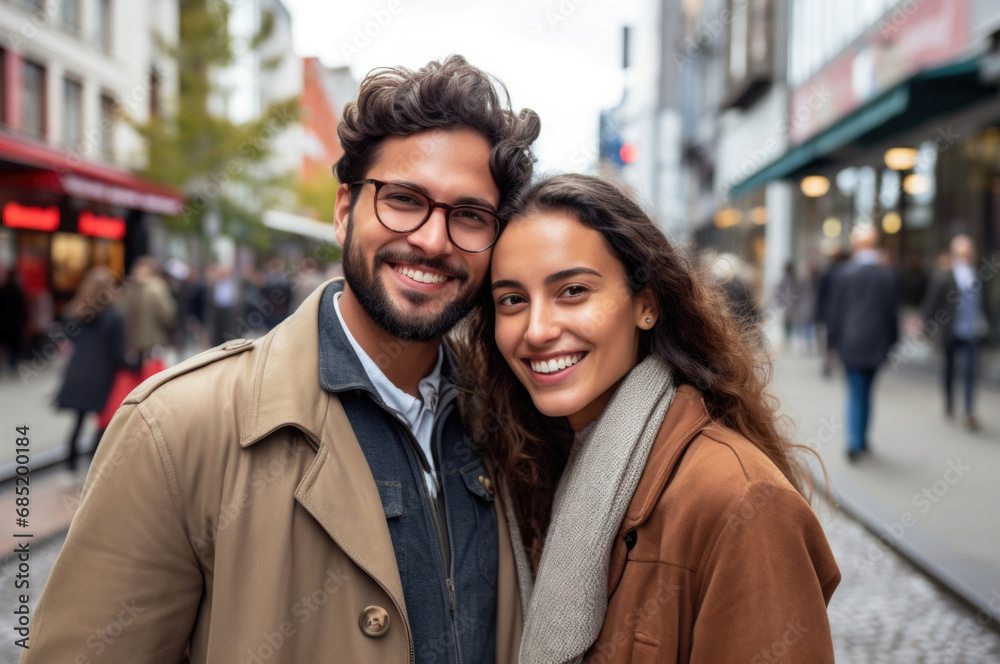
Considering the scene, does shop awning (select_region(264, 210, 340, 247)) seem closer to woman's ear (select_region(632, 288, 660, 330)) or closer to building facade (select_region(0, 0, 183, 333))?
building facade (select_region(0, 0, 183, 333))

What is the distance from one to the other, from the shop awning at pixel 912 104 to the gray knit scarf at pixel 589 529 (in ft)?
29.3

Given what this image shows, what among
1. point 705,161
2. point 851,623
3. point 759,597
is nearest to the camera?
point 759,597

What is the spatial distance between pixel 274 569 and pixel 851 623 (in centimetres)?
379

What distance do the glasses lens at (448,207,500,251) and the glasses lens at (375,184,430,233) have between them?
85 millimetres

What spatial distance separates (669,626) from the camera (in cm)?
163

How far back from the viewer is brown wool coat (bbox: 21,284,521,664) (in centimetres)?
153

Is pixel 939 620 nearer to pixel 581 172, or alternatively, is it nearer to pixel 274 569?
pixel 581 172

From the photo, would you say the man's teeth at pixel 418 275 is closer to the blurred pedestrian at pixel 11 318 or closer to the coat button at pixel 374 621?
the coat button at pixel 374 621

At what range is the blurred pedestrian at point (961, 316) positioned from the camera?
8.45m

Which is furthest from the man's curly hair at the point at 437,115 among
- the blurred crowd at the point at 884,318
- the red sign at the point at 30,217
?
the red sign at the point at 30,217

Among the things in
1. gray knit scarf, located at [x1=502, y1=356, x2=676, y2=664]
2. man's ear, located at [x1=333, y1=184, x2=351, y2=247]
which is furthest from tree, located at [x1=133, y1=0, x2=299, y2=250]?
gray knit scarf, located at [x1=502, y1=356, x2=676, y2=664]

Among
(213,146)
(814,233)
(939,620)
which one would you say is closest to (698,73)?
(814,233)

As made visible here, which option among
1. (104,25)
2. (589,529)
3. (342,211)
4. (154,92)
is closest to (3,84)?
(104,25)

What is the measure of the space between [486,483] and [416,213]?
744mm
